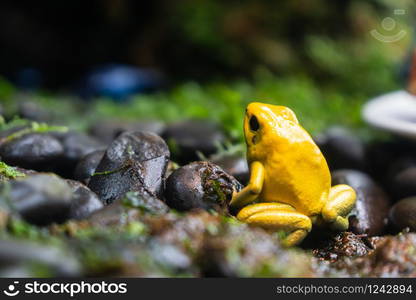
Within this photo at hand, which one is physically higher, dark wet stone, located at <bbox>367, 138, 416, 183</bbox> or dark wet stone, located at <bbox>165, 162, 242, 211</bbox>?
dark wet stone, located at <bbox>367, 138, 416, 183</bbox>

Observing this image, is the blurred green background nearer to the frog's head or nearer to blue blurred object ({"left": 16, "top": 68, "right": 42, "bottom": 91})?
blue blurred object ({"left": 16, "top": 68, "right": 42, "bottom": 91})

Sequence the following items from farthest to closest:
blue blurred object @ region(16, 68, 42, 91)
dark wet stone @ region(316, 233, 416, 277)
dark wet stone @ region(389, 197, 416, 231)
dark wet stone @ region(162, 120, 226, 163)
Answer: blue blurred object @ region(16, 68, 42, 91), dark wet stone @ region(162, 120, 226, 163), dark wet stone @ region(389, 197, 416, 231), dark wet stone @ region(316, 233, 416, 277)

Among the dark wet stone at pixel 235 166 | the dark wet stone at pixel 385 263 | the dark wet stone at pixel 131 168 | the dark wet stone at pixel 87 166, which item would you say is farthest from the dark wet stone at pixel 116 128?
the dark wet stone at pixel 385 263

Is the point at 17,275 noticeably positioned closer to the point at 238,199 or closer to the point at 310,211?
the point at 238,199

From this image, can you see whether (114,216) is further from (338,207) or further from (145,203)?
(338,207)

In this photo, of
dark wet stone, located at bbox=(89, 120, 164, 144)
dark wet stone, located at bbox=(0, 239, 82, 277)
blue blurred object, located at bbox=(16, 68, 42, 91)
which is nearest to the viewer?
dark wet stone, located at bbox=(0, 239, 82, 277)

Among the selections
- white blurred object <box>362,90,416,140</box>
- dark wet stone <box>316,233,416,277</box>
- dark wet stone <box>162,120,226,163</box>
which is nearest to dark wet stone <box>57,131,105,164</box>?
dark wet stone <box>162,120,226,163</box>
